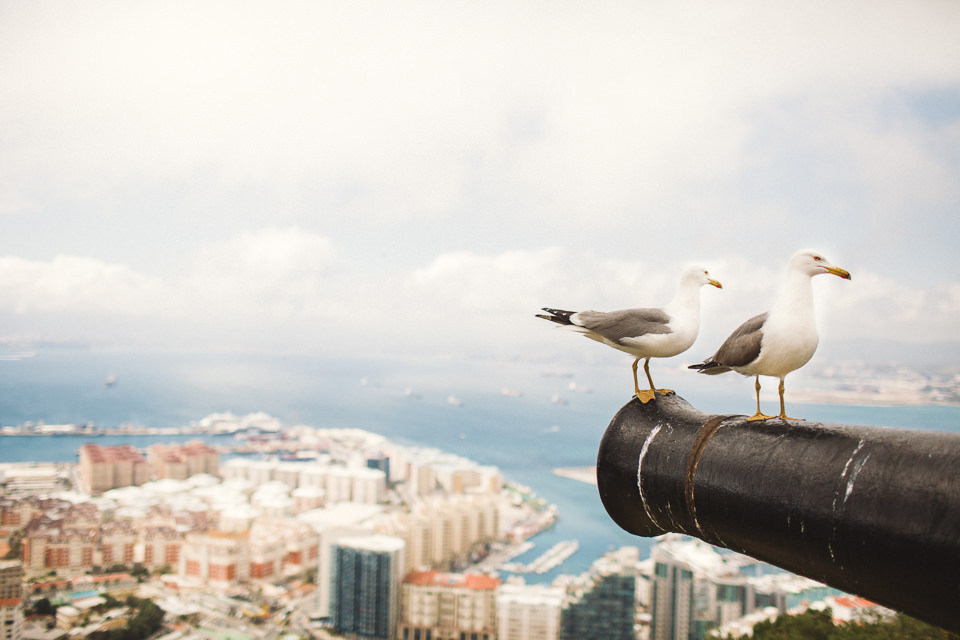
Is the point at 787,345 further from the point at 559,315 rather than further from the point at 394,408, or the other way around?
the point at 394,408

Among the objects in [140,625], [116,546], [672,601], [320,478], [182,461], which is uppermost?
[182,461]

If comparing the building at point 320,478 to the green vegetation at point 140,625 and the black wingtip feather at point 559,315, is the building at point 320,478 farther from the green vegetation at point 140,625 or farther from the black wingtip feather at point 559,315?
the black wingtip feather at point 559,315

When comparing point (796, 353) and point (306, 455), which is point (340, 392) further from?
point (796, 353)

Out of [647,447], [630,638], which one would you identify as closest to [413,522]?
[630,638]

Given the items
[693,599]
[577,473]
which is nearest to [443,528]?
[693,599]

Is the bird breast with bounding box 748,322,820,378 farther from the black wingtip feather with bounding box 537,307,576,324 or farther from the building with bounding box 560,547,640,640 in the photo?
the building with bounding box 560,547,640,640

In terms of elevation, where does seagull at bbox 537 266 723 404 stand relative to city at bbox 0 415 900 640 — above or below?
above

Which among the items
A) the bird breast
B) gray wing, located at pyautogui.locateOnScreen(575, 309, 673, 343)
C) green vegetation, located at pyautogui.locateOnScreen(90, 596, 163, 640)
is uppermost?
gray wing, located at pyautogui.locateOnScreen(575, 309, 673, 343)

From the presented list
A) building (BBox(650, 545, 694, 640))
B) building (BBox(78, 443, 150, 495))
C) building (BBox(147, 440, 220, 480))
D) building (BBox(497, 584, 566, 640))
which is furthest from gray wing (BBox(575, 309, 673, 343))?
building (BBox(147, 440, 220, 480))
